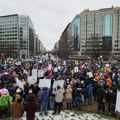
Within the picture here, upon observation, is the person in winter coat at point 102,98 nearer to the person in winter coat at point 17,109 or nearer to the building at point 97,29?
the person in winter coat at point 17,109

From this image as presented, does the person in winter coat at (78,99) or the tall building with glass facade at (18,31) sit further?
the tall building with glass facade at (18,31)

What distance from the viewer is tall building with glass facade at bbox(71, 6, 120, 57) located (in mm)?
152375

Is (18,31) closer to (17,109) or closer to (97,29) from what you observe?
(97,29)

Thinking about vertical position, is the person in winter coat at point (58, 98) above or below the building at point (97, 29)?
below

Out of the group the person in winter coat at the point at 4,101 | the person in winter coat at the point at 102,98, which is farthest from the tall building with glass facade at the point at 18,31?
the person in winter coat at the point at 4,101

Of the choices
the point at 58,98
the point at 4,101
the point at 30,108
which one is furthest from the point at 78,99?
the point at 30,108

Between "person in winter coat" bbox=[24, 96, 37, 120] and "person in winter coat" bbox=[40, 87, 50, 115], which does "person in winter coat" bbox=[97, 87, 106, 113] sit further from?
"person in winter coat" bbox=[24, 96, 37, 120]

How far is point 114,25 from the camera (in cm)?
15200

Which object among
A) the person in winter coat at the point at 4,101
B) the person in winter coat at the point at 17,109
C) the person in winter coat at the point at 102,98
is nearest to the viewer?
the person in winter coat at the point at 17,109

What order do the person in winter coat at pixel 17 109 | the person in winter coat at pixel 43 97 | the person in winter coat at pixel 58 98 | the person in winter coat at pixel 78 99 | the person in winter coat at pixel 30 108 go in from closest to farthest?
the person in winter coat at pixel 17 109, the person in winter coat at pixel 30 108, the person in winter coat at pixel 58 98, the person in winter coat at pixel 43 97, the person in winter coat at pixel 78 99

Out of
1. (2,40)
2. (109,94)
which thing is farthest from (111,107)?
(2,40)

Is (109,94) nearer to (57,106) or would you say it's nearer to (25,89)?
(57,106)

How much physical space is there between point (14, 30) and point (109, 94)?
167997mm

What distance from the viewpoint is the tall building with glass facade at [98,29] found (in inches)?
5999
